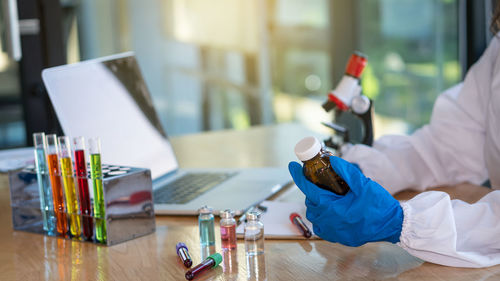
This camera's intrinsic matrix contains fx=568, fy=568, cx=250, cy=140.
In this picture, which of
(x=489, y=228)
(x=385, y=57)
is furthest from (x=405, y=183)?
(x=385, y=57)

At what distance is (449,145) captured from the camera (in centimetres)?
149

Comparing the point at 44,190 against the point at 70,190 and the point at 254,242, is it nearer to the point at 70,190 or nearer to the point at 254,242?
the point at 70,190

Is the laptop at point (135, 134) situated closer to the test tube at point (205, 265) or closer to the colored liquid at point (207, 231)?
the colored liquid at point (207, 231)

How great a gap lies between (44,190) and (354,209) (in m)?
0.65

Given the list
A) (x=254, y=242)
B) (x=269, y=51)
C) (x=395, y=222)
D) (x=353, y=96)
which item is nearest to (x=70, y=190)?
(x=254, y=242)

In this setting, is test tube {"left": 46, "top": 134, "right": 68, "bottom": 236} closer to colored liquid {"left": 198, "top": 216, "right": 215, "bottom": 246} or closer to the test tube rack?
the test tube rack

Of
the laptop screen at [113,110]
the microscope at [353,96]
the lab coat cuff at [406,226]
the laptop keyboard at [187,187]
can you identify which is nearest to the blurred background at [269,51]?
the laptop screen at [113,110]

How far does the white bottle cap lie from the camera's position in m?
0.86

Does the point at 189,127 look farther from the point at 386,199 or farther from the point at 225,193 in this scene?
the point at 386,199

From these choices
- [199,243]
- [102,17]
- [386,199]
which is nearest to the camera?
[386,199]

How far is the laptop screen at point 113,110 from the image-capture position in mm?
1316

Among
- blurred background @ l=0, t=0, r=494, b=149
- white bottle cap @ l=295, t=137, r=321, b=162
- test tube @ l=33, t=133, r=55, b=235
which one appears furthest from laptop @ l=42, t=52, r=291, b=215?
blurred background @ l=0, t=0, r=494, b=149

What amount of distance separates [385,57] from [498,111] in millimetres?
3835

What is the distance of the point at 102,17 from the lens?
4383 millimetres
